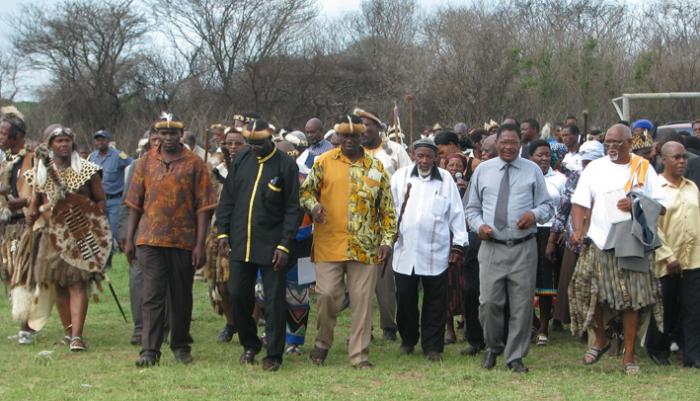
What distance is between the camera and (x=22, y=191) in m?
10.3

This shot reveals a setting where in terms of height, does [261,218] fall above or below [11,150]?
below

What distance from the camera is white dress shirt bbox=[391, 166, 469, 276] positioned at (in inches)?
366

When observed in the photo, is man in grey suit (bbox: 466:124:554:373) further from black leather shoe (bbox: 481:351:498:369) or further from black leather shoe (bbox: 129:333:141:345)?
black leather shoe (bbox: 129:333:141:345)

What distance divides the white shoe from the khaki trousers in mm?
3194

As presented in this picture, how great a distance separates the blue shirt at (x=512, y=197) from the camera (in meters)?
8.63

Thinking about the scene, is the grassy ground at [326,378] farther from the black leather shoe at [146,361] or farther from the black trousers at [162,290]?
the black trousers at [162,290]

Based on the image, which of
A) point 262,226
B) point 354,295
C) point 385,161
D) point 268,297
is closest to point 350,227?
point 354,295

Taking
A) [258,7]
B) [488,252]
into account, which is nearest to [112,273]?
[488,252]

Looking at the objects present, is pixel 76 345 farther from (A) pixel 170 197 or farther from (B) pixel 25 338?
(A) pixel 170 197

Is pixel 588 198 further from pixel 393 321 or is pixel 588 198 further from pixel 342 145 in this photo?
pixel 393 321

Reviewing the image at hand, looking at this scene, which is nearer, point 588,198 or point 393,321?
point 588,198

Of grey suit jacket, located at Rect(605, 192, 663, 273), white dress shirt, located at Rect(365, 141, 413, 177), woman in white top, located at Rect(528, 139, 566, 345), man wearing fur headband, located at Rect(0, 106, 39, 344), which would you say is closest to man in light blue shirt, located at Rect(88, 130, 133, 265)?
man wearing fur headband, located at Rect(0, 106, 39, 344)

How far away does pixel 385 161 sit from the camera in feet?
36.1

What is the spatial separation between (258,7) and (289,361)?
34.9 metres
